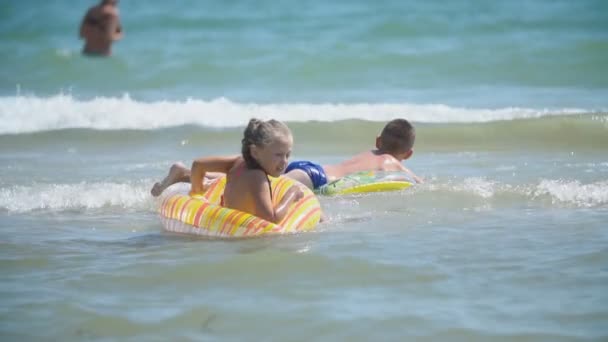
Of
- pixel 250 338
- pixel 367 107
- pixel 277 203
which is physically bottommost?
pixel 250 338

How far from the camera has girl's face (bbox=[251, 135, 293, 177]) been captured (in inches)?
213

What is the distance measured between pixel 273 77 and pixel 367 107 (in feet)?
12.0

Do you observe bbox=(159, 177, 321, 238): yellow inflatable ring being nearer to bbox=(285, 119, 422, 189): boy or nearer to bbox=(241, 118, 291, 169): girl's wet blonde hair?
bbox=(241, 118, 291, 169): girl's wet blonde hair

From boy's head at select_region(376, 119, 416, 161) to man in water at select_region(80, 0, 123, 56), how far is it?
10.7 m

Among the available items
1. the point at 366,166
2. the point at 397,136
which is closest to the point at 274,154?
the point at 366,166

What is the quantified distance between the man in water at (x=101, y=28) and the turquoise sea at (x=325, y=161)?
31 cm

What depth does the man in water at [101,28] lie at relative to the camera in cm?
1733

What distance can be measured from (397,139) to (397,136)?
30mm

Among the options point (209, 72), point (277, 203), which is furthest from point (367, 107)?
point (277, 203)

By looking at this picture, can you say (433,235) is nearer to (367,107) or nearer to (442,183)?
(442,183)

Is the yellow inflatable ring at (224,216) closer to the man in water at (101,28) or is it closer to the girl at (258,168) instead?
the girl at (258,168)

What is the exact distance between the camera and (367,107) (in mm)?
13195

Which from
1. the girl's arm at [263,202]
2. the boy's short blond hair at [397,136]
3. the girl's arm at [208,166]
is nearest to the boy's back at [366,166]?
the boy's short blond hair at [397,136]

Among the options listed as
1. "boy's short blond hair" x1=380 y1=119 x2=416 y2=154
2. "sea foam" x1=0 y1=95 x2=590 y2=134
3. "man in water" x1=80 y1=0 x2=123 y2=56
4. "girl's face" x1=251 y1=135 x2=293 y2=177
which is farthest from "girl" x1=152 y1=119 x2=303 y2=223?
"man in water" x1=80 y1=0 x2=123 y2=56
